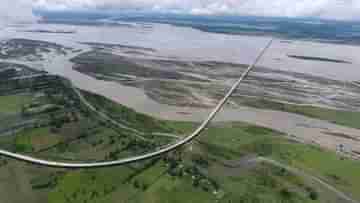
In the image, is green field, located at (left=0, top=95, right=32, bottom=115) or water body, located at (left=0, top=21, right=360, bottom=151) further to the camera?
green field, located at (left=0, top=95, right=32, bottom=115)

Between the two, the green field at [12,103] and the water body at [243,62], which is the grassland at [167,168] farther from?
the green field at [12,103]

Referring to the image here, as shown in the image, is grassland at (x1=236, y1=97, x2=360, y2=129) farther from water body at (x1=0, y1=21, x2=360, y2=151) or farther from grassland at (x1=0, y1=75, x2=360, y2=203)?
grassland at (x1=0, y1=75, x2=360, y2=203)

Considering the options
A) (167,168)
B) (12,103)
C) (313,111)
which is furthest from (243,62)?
(167,168)

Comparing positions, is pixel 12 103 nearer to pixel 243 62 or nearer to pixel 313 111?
pixel 313 111

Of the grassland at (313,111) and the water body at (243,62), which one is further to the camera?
the grassland at (313,111)

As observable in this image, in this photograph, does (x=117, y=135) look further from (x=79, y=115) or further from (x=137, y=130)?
(x=79, y=115)

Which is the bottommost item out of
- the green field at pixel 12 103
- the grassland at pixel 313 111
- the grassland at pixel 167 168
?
the grassland at pixel 167 168

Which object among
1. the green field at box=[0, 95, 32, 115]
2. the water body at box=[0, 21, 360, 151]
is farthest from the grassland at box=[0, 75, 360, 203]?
the green field at box=[0, 95, 32, 115]

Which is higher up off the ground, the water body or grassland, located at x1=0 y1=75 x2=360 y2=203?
the water body

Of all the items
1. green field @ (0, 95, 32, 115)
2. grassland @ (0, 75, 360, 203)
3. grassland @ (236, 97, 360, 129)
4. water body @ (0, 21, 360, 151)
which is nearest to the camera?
grassland @ (0, 75, 360, 203)

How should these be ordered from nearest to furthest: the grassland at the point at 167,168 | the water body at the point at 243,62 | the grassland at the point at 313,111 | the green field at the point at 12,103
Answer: the grassland at the point at 167,168
the water body at the point at 243,62
the green field at the point at 12,103
the grassland at the point at 313,111

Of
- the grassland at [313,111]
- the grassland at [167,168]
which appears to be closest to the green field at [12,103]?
the grassland at [167,168]

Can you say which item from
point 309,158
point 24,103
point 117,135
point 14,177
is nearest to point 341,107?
point 309,158
